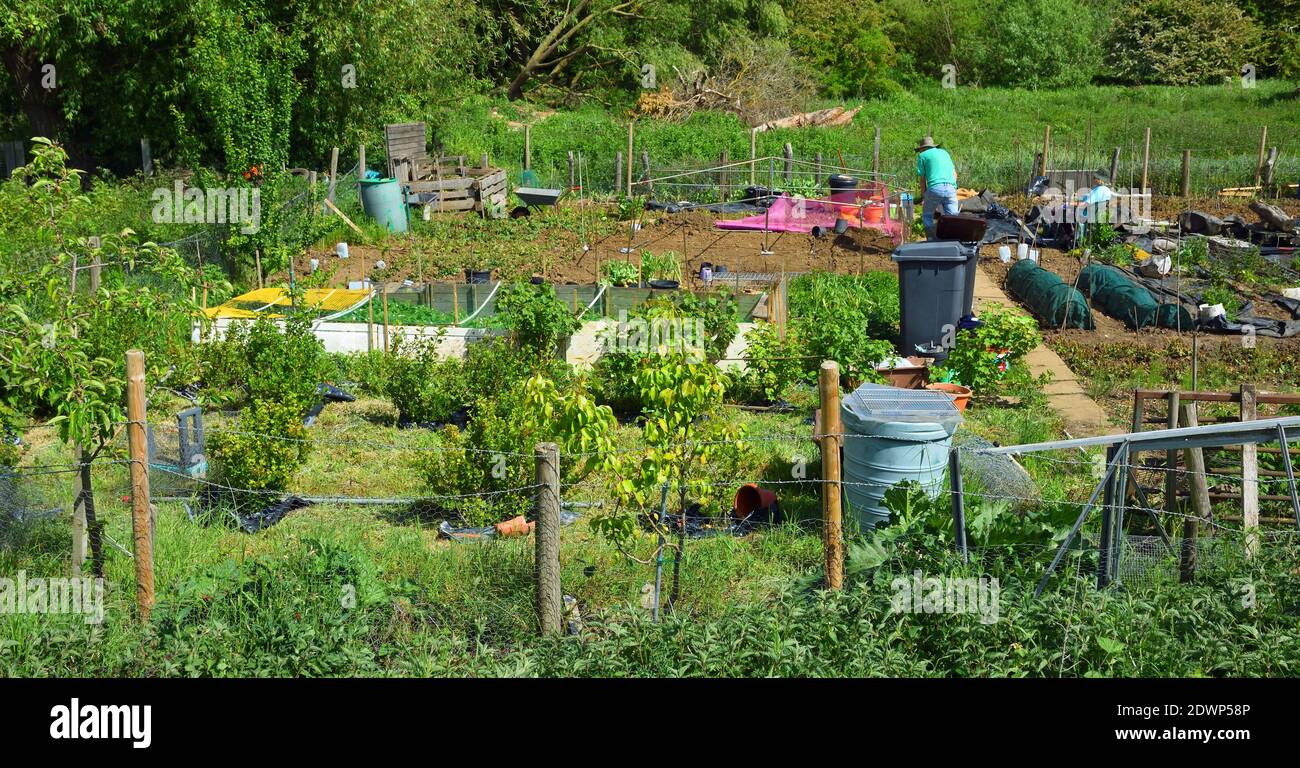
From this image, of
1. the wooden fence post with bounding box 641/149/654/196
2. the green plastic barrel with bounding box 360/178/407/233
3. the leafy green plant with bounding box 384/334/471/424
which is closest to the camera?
the leafy green plant with bounding box 384/334/471/424

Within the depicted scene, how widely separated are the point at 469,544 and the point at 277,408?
2.29m

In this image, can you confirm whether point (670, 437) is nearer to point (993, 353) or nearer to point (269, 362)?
point (269, 362)

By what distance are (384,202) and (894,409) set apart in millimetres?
13438

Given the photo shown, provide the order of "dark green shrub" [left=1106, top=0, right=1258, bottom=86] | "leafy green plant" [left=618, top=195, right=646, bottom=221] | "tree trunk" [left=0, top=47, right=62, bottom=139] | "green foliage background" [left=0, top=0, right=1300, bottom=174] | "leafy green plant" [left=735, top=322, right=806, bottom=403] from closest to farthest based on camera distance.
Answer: "leafy green plant" [left=735, top=322, right=806, bottom=403]
"green foliage background" [left=0, top=0, right=1300, bottom=174]
"leafy green plant" [left=618, top=195, right=646, bottom=221]
"tree trunk" [left=0, top=47, right=62, bottom=139]
"dark green shrub" [left=1106, top=0, right=1258, bottom=86]

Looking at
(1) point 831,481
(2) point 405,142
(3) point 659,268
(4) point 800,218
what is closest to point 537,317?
(1) point 831,481

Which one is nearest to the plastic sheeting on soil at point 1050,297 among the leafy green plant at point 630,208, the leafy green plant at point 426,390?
the leafy green plant at point 630,208

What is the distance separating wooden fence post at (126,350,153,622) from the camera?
241 inches

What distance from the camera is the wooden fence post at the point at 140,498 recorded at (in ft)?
20.1

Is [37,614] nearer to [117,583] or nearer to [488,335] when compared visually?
[117,583]

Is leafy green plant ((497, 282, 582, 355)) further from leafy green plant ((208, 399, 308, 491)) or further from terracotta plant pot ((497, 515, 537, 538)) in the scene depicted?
terracotta plant pot ((497, 515, 537, 538))

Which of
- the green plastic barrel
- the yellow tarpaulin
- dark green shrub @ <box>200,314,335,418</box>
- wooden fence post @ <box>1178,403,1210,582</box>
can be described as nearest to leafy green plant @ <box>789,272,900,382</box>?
wooden fence post @ <box>1178,403,1210,582</box>

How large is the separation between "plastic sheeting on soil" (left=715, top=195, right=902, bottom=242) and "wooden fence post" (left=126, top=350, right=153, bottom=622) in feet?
46.0

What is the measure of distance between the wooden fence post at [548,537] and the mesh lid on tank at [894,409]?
247 cm

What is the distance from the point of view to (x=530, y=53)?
1428 inches
